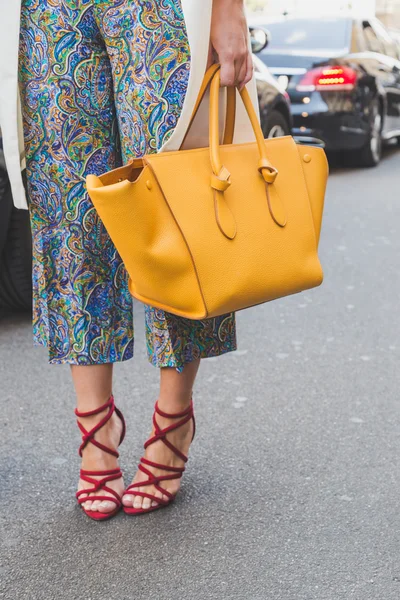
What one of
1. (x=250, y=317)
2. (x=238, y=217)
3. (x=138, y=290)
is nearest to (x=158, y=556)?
(x=138, y=290)

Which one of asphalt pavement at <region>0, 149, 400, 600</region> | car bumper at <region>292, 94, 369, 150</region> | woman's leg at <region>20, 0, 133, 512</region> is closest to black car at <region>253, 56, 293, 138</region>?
car bumper at <region>292, 94, 369, 150</region>

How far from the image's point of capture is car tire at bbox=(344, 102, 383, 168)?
8438 mm

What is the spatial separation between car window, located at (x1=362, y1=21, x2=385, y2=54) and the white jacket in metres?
7.18

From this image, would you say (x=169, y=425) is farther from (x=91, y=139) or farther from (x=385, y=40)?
(x=385, y=40)

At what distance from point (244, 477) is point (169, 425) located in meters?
0.31

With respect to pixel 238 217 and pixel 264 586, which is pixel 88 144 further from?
pixel 264 586

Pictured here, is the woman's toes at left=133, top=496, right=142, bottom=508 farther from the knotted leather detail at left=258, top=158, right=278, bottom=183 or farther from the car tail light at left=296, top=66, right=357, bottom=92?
the car tail light at left=296, top=66, right=357, bottom=92

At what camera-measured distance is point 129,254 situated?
6.00 feet

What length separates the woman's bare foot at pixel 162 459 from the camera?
7.21ft

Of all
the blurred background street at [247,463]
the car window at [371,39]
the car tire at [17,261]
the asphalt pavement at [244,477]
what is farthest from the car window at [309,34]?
the car tire at [17,261]

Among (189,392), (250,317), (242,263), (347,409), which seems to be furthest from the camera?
(250,317)

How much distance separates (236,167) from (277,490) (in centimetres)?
88

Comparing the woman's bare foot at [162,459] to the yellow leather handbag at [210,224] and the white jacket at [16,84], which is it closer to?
the yellow leather handbag at [210,224]

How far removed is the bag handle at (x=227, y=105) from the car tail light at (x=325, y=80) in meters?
6.17
